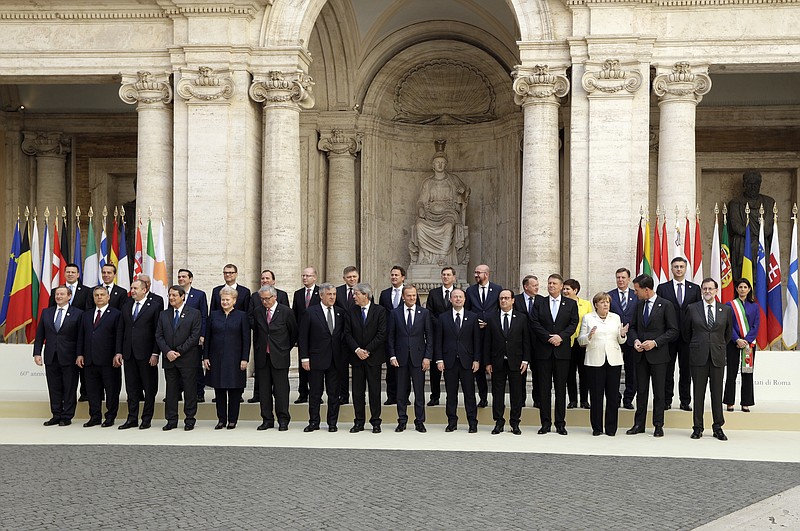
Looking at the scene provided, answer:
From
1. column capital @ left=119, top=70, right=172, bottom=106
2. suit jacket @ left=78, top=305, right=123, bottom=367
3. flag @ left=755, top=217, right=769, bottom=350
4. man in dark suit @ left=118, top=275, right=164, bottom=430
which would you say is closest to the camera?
man in dark suit @ left=118, top=275, right=164, bottom=430

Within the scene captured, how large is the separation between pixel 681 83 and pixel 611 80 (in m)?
0.92

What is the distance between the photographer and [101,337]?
10.1 meters

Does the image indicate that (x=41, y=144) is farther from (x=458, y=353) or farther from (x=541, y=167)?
(x=458, y=353)

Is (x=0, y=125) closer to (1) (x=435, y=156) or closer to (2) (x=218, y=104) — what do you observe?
(2) (x=218, y=104)

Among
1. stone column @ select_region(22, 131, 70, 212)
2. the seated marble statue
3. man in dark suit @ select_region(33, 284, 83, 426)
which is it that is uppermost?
stone column @ select_region(22, 131, 70, 212)

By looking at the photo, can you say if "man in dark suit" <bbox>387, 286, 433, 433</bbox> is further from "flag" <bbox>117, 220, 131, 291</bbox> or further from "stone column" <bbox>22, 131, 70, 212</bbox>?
"stone column" <bbox>22, 131, 70, 212</bbox>

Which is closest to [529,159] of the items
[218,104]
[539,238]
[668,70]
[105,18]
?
[539,238]

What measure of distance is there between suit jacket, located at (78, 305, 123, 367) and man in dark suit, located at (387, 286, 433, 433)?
274 centimetres

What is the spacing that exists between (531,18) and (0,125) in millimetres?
9535

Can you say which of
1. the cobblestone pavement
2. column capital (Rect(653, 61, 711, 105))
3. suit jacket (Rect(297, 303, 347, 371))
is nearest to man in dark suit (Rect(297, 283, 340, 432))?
suit jacket (Rect(297, 303, 347, 371))

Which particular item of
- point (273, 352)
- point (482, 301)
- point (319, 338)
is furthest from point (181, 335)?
point (482, 301)

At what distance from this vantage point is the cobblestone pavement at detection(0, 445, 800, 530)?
5910mm

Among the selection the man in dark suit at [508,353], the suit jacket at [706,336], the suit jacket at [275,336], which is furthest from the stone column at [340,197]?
the suit jacket at [706,336]

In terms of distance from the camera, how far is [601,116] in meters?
12.5
